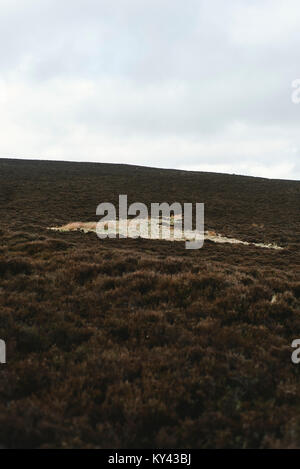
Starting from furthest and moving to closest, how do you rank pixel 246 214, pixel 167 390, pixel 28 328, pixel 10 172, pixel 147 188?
pixel 10 172, pixel 147 188, pixel 246 214, pixel 28 328, pixel 167 390

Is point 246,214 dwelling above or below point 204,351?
above

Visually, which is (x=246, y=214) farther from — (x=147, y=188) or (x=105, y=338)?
(x=105, y=338)

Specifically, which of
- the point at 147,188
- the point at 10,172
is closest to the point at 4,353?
the point at 147,188

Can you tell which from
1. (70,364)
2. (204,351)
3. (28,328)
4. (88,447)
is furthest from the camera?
(28,328)

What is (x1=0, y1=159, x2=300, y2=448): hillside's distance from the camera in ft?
15.2

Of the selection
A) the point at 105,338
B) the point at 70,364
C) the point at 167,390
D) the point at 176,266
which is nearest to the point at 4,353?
the point at 70,364

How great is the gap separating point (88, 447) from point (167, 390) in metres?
1.59

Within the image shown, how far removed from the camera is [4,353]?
6.18 metres

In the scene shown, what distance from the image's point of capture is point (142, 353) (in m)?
6.30

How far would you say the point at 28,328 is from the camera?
6816mm

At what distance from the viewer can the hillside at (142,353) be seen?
4.63 metres
